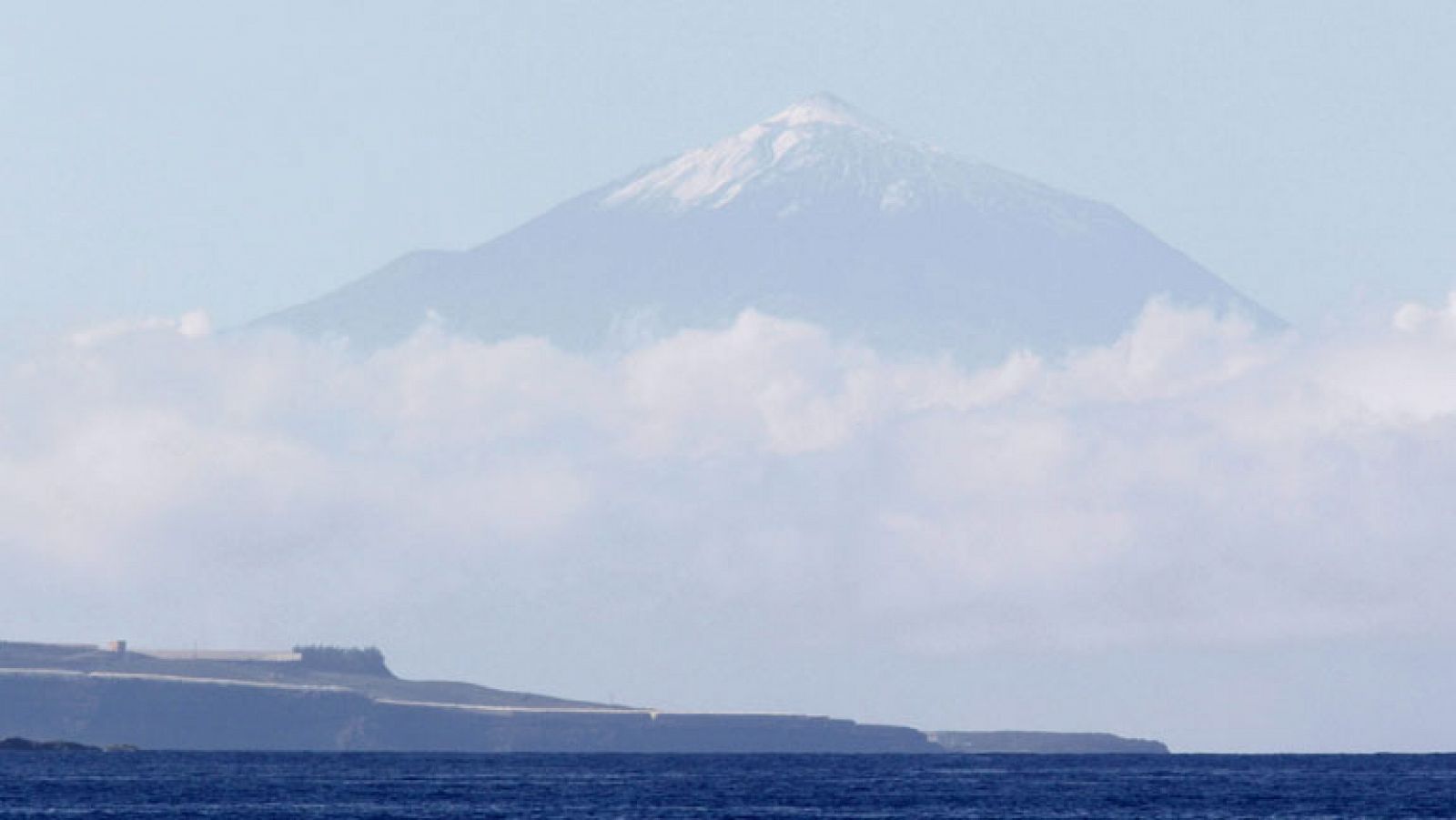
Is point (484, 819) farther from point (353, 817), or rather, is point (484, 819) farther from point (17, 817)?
point (17, 817)

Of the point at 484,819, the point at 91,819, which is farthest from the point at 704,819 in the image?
the point at 91,819

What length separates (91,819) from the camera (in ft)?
655

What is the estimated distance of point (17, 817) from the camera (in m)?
197

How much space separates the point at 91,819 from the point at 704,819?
135 ft

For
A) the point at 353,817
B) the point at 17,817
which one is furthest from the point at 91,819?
the point at 353,817

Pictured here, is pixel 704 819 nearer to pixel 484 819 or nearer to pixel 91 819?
pixel 484 819

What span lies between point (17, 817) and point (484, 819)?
31.0 m

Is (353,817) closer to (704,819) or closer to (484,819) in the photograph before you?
(484,819)

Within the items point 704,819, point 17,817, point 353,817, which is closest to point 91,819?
point 17,817

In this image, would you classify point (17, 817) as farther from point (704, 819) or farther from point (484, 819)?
point (704, 819)

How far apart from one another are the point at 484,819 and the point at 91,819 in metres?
26.5

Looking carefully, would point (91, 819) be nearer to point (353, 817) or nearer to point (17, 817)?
point (17, 817)

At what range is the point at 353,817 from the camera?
199875 mm

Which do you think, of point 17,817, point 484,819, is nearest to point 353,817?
point 484,819
